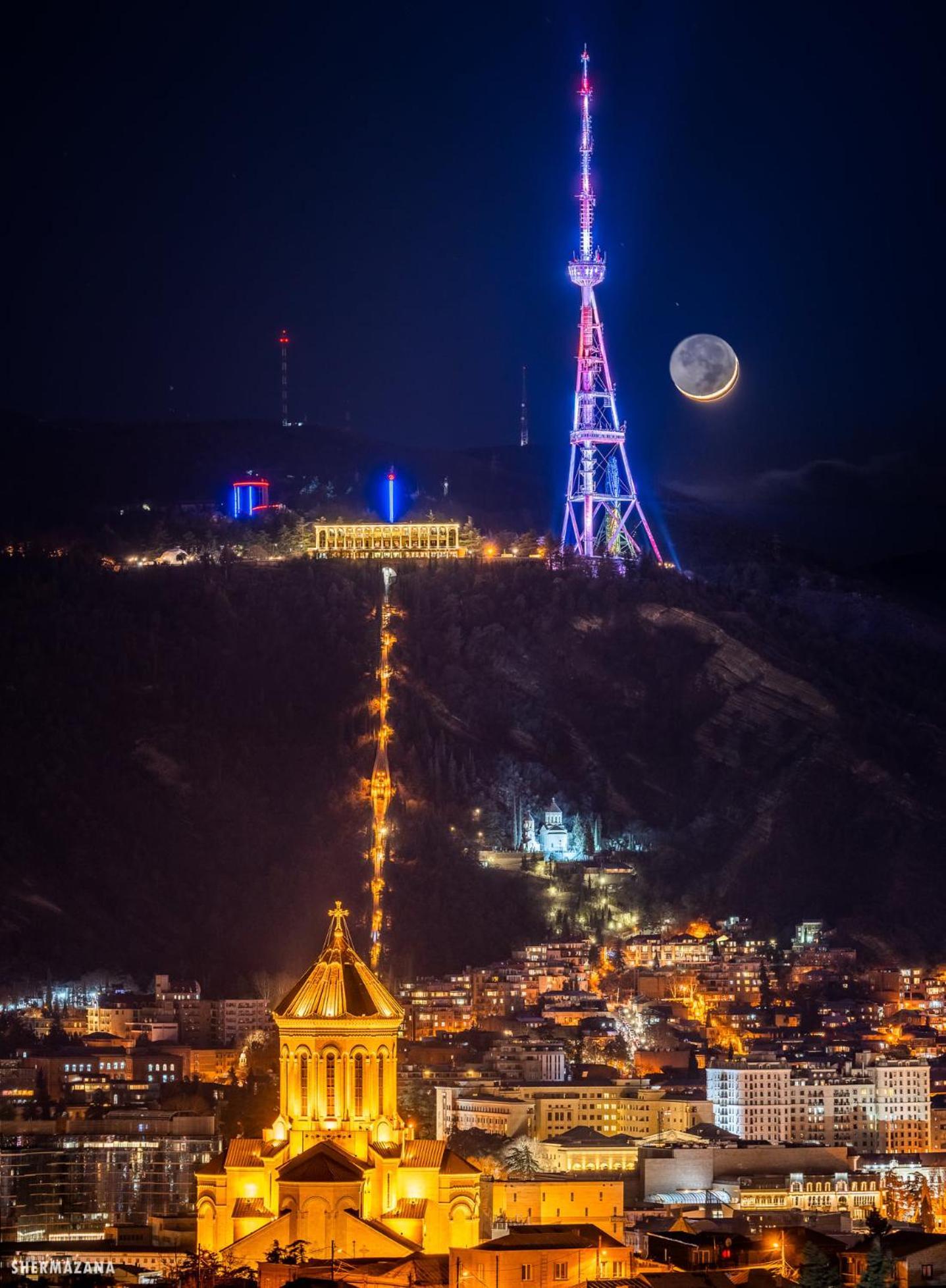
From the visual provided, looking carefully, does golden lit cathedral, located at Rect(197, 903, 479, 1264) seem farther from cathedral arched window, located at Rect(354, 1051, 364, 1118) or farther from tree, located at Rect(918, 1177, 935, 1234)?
tree, located at Rect(918, 1177, 935, 1234)

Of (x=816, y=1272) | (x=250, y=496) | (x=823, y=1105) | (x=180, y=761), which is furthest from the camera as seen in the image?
(x=250, y=496)

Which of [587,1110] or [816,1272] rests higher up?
[587,1110]

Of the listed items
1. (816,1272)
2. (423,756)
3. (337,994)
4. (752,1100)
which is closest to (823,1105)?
(752,1100)

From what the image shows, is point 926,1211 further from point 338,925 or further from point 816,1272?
point 816,1272

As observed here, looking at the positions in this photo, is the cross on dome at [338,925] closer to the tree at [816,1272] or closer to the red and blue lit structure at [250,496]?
the tree at [816,1272]

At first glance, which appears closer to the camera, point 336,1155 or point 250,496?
point 336,1155

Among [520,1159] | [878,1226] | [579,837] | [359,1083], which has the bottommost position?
[878,1226]
